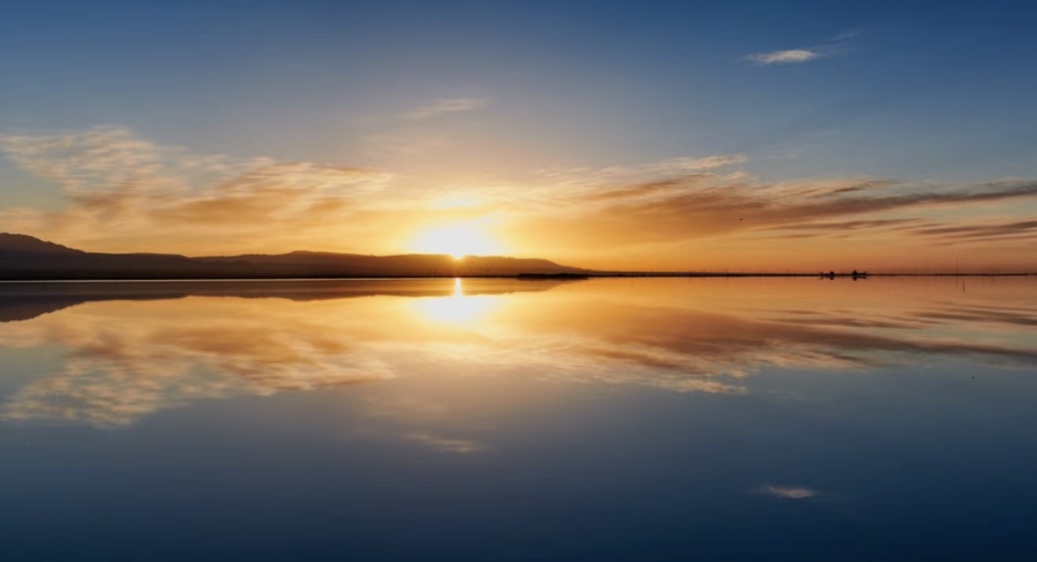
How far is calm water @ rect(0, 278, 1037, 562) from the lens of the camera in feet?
29.6

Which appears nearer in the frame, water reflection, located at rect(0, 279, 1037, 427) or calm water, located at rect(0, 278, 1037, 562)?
calm water, located at rect(0, 278, 1037, 562)

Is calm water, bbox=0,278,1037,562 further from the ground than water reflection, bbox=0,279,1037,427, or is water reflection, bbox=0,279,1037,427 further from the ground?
water reflection, bbox=0,279,1037,427

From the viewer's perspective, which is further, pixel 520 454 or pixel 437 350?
pixel 437 350

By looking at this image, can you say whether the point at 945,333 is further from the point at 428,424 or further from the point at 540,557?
the point at 540,557

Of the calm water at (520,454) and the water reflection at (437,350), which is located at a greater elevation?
the water reflection at (437,350)

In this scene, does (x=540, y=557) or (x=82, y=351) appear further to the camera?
(x=82, y=351)

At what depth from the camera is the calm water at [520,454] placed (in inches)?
355

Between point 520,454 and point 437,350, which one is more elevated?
point 437,350

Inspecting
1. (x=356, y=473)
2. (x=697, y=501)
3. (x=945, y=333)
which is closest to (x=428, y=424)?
(x=356, y=473)

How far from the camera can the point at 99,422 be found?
1527 centimetres

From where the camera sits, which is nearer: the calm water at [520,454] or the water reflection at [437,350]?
the calm water at [520,454]

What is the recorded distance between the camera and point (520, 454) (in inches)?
502

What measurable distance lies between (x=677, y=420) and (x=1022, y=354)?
1779 centimetres

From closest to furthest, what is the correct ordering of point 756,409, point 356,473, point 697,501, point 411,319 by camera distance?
point 697,501 < point 356,473 < point 756,409 < point 411,319
